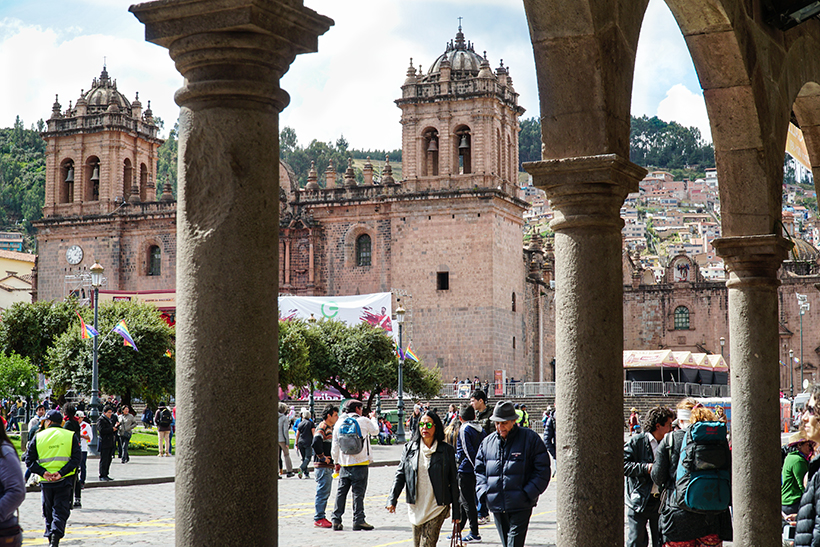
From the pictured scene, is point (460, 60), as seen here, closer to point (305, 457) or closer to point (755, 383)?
point (305, 457)

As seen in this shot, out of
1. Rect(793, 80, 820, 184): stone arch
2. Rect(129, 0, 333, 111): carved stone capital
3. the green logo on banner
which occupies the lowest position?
Rect(129, 0, 333, 111): carved stone capital

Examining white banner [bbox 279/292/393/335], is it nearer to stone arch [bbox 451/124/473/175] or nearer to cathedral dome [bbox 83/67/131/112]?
stone arch [bbox 451/124/473/175]

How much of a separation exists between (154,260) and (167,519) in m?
40.5

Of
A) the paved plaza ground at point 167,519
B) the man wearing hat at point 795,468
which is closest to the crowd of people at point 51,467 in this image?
the paved plaza ground at point 167,519

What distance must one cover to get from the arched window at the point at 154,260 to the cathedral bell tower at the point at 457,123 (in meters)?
13.3

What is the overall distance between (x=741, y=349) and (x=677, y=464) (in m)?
1.86

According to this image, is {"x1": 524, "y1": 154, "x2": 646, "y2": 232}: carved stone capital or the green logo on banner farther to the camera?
the green logo on banner

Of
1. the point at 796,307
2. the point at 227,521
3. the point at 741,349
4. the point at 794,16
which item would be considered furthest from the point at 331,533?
the point at 796,307

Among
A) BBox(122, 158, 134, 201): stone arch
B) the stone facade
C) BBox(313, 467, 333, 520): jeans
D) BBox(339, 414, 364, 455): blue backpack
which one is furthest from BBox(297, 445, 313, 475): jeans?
BBox(122, 158, 134, 201): stone arch

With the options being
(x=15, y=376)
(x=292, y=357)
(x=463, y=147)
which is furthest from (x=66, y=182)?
(x=15, y=376)

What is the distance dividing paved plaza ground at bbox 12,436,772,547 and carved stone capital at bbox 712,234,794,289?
2.37 metres

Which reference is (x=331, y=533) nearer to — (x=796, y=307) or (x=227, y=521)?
(x=227, y=521)

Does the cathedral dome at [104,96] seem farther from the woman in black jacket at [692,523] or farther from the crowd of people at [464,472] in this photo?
the woman in black jacket at [692,523]

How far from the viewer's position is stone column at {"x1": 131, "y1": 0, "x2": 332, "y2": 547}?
342cm
